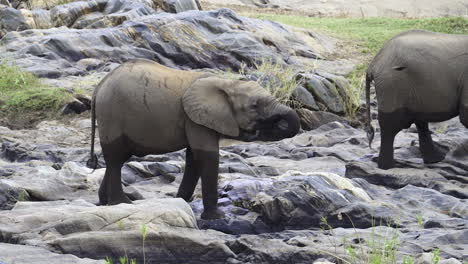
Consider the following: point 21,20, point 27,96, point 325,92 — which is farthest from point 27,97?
point 21,20

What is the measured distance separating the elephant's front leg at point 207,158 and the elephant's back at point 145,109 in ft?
0.47

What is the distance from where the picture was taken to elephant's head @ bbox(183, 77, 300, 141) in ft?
27.5

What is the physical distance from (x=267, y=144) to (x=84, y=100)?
4.29m

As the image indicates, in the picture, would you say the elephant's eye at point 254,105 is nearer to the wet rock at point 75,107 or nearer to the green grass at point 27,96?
the wet rock at point 75,107

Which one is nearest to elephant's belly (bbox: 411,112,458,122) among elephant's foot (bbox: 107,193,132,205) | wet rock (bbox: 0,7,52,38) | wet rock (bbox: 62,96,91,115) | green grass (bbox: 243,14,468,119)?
elephant's foot (bbox: 107,193,132,205)

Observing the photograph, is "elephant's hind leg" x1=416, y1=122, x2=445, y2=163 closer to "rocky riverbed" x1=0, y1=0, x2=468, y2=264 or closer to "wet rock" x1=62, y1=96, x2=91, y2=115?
"rocky riverbed" x1=0, y1=0, x2=468, y2=264

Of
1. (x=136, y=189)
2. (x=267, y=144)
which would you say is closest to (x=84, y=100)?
(x=267, y=144)

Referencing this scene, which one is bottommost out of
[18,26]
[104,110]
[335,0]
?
[335,0]

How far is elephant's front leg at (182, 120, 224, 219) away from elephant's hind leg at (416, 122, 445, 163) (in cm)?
408

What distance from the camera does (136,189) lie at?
9672mm

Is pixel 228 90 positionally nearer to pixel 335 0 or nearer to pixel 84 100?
pixel 84 100

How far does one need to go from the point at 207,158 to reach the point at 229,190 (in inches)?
41.1

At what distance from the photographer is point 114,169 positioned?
880 cm

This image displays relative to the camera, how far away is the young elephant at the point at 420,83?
1095 cm
